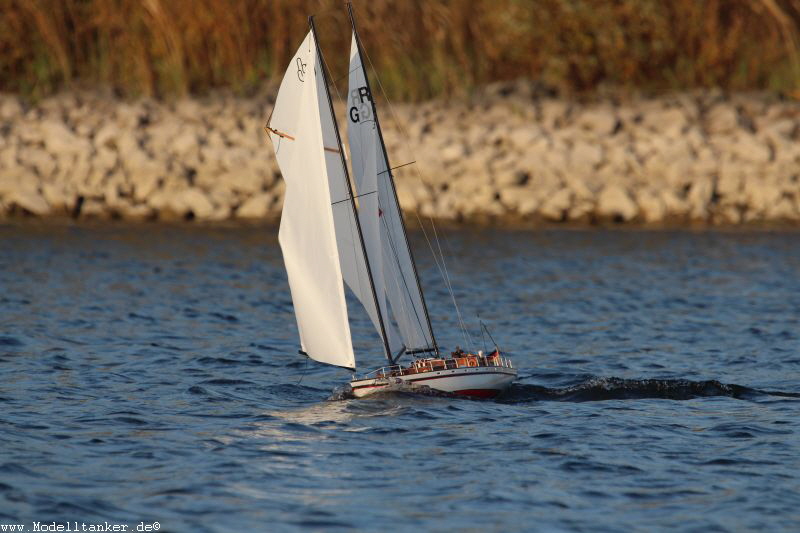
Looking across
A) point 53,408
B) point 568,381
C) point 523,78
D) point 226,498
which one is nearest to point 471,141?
point 523,78

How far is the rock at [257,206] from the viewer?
34.2 m

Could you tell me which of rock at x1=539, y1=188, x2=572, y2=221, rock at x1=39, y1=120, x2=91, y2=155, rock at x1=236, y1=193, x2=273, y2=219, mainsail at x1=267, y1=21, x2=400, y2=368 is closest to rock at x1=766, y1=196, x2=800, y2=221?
rock at x1=539, y1=188, x2=572, y2=221

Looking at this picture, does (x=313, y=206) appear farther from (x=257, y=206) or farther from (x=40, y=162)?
(x=40, y=162)

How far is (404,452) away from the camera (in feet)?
44.5

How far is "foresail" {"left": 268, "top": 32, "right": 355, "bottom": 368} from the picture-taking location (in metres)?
16.3

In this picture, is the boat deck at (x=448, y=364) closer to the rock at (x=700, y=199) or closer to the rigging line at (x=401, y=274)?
the rigging line at (x=401, y=274)

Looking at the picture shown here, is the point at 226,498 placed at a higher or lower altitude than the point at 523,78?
lower

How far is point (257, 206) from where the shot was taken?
1350 inches

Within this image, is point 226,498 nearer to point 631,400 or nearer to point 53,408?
point 53,408

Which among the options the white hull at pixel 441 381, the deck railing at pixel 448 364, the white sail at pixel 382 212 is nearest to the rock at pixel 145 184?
the white sail at pixel 382 212

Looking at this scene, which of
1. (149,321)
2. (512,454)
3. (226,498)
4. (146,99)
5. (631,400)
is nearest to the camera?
(226,498)

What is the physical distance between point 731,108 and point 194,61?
1630cm

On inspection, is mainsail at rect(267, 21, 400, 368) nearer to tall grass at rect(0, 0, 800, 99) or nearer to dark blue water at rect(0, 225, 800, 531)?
dark blue water at rect(0, 225, 800, 531)

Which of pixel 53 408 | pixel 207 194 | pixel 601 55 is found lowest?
pixel 53 408
